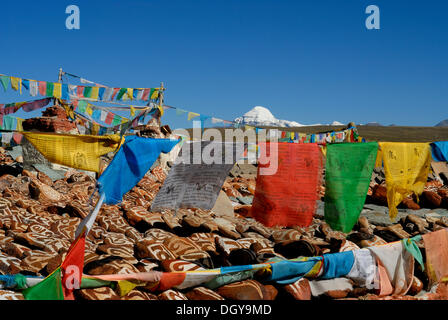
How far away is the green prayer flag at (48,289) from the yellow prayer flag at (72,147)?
157 cm

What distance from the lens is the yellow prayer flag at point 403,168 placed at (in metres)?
5.27

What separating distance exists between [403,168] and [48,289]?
484cm

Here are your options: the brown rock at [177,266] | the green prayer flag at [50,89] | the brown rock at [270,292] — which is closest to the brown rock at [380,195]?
the brown rock at [270,292]

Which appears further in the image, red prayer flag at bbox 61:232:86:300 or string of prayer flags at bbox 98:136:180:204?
string of prayer flags at bbox 98:136:180:204

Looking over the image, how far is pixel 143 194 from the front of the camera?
34.3 feet

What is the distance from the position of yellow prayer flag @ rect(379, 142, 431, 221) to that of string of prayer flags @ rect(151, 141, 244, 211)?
2.34 m

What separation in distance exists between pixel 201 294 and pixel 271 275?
828mm

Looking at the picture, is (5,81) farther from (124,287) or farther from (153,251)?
(124,287)

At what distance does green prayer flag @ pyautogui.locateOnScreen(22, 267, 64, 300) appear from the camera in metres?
3.30

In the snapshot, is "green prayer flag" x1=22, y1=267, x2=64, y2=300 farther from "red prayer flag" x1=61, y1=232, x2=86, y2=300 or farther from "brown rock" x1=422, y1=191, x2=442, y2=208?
"brown rock" x1=422, y1=191, x2=442, y2=208

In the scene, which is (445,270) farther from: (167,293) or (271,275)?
(167,293)

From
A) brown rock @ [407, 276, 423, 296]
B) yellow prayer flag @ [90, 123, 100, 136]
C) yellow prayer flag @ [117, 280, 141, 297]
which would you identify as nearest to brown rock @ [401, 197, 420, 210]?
brown rock @ [407, 276, 423, 296]

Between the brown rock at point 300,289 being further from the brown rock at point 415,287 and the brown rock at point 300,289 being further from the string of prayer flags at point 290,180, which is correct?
the brown rock at point 415,287

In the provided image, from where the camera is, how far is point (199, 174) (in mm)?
4539
